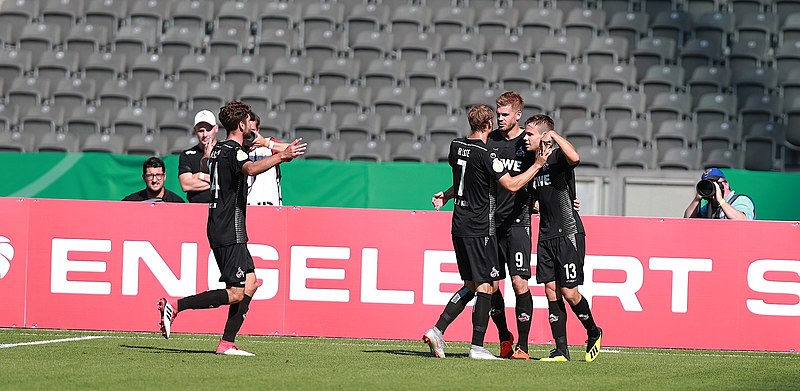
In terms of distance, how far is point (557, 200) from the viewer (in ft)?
30.6

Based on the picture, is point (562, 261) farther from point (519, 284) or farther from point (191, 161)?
point (191, 161)

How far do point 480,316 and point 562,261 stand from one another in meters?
0.78

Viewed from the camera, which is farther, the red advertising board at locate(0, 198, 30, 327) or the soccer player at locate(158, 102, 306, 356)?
the red advertising board at locate(0, 198, 30, 327)

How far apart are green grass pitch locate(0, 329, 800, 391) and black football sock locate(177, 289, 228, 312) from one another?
1.25 ft

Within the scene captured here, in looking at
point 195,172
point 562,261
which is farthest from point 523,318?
point 195,172

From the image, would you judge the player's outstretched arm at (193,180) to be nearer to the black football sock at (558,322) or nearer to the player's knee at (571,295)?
the black football sock at (558,322)

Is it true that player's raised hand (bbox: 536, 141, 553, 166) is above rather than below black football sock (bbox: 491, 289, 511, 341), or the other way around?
above

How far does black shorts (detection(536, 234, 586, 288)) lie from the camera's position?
9266mm

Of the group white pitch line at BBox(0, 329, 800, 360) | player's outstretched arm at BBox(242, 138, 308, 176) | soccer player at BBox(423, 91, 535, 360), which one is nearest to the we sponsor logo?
white pitch line at BBox(0, 329, 800, 360)

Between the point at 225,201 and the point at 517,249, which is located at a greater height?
the point at 225,201

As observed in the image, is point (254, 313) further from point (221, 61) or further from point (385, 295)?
point (221, 61)

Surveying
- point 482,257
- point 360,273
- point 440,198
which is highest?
point 440,198

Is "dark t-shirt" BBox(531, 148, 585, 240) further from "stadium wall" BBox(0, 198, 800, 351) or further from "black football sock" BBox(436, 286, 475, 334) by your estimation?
"stadium wall" BBox(0, 198, 800, 351)

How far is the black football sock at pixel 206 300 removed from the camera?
30.8ft
